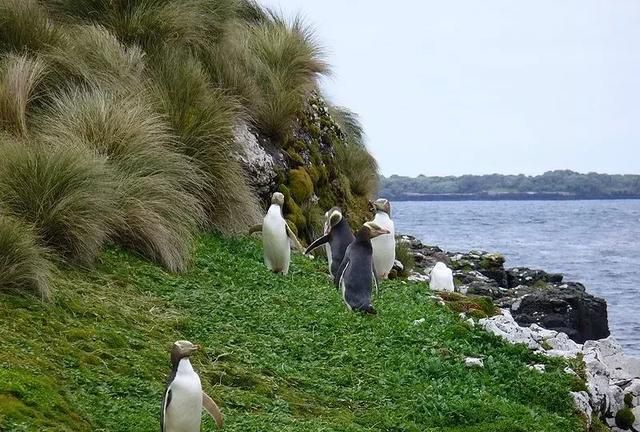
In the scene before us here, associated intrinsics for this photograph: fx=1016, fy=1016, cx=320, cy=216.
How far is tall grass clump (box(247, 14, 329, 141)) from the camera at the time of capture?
14.7 m

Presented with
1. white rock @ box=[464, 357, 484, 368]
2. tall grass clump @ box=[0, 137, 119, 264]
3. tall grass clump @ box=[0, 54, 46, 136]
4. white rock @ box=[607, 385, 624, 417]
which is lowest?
white rock @ box=[607, 385, 624, 417]

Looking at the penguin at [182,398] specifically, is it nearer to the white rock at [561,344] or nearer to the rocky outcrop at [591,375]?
the rocky outcrop at [591,375]

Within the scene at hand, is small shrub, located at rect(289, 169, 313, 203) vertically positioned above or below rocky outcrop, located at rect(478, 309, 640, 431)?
above

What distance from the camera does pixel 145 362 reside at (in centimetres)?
716

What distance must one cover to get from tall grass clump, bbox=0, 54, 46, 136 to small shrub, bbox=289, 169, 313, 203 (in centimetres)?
427

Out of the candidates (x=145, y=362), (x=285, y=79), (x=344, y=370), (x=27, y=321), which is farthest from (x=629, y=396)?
(x=285, y=79)

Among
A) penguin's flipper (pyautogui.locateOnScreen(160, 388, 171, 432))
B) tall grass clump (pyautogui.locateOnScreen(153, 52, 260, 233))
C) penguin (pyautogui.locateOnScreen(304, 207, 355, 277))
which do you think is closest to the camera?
penguin's flipper (pyautogui.locateOnScreen(160, 388, 171, 432))

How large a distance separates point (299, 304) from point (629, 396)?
3.45m

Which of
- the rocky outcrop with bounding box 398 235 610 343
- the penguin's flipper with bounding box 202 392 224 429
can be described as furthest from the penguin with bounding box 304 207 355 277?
the penguin's flipper with bounding box 202 392 224 429

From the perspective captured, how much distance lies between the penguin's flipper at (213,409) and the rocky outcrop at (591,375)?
3477 millimetres

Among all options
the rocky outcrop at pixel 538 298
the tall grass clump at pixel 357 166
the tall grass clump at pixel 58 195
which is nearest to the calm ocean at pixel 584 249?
the rocky outcrop at pixel 538 298

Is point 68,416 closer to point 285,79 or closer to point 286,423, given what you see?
point 286,423

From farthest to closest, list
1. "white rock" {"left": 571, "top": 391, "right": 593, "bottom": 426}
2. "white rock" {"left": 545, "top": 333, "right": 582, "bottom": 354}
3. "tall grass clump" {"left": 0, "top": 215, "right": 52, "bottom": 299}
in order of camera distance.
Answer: "white rock" {"left": 545, "top": 333, "right": 582, "bottom": 354} → "white rock" {"left": 571, "top": 391, "right": 593, "bottom": 426} → "tall grass clump" {"left": 0, "top": 215, "right": 52, "bottom": 299}

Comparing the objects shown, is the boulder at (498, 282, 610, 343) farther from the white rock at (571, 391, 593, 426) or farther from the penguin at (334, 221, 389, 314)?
the white rock at (571, 391, 593, 426)
